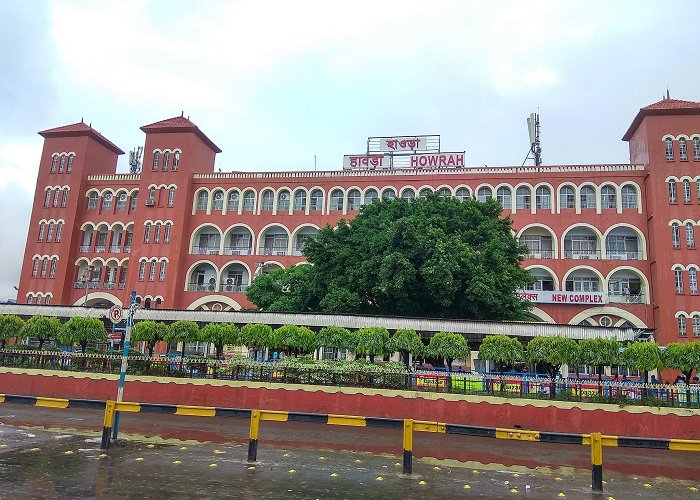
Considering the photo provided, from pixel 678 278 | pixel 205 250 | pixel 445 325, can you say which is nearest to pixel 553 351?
pixel 445 325

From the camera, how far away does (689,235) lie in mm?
33125

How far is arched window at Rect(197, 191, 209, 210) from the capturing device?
41.5m

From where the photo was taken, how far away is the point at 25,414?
14.1m

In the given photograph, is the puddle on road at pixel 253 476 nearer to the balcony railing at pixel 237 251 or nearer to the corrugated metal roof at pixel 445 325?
the corrugated metal roof at pixel 445 325

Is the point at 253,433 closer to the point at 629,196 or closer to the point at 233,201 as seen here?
the point at 629,196

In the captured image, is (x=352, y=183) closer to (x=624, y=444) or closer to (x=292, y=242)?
(x=292, y=242)

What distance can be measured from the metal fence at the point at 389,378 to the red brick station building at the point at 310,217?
20.2 meters

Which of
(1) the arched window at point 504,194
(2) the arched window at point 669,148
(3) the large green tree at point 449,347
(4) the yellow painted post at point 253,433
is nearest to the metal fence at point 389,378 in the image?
(3) the large green tree at point 449,347

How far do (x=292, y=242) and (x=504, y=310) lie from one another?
20.0m

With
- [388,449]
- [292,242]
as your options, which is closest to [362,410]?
[388,449]

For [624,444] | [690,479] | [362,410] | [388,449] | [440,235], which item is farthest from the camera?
[440,235]

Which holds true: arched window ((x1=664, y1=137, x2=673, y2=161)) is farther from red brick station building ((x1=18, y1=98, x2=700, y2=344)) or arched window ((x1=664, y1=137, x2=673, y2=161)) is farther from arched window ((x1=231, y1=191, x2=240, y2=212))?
arched window ((x1=231, y1=191, x2=240, y2=212))

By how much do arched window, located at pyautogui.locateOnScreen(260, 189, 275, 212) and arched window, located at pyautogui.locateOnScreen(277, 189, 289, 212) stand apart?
0.44 meters

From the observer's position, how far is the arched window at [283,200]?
40.9 metres
